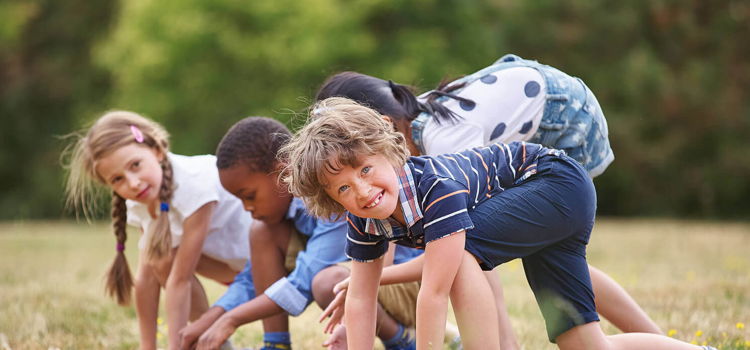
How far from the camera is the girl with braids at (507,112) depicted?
3.43 meters

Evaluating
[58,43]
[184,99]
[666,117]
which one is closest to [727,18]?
[666,117]

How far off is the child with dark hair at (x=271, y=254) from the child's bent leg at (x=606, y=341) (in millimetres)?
1008

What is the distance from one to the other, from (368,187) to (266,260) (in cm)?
141

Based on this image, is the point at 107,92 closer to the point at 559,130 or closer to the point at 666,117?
Result: the point at 666,117

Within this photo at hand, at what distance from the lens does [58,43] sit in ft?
91.7

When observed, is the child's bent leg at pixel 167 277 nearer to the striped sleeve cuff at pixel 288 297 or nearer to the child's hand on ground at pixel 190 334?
the child's hand on ground at pixel 190 334

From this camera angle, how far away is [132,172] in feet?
13.0

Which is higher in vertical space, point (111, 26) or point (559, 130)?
point (559, 130)

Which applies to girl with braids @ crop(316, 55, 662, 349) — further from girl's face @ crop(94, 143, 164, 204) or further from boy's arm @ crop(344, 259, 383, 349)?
girl's face @ crop(94, 143, 164, 204)

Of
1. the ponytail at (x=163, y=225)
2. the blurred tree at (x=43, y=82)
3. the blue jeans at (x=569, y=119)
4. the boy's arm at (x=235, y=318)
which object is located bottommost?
the blurred tree at (x=43, y=82)

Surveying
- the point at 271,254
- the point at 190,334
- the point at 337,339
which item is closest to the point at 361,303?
the point at 337,339

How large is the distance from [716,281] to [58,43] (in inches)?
1024

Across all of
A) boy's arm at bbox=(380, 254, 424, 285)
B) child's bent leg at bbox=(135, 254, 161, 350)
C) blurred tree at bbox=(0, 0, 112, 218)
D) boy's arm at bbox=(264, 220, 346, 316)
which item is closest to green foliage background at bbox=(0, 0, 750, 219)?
blurred tree at bbox=(0, 0, 112, 218)

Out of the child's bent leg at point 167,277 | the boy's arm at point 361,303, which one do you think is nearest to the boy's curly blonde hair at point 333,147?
the boy's arm at point 361,303
